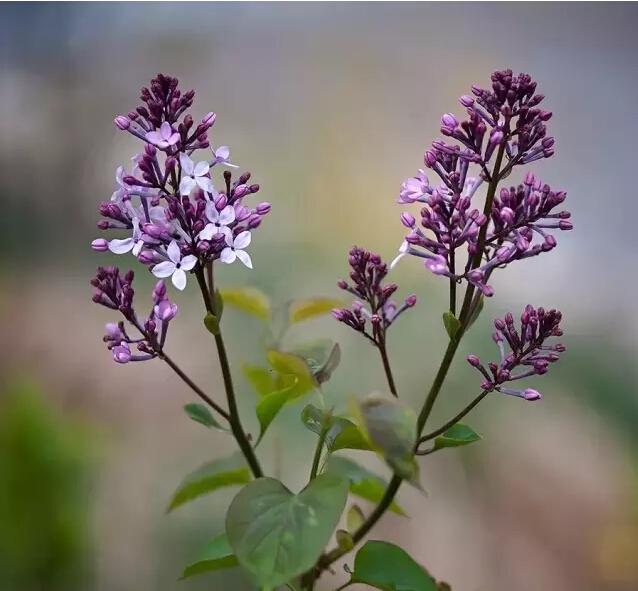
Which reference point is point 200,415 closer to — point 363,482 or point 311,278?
point 363,482

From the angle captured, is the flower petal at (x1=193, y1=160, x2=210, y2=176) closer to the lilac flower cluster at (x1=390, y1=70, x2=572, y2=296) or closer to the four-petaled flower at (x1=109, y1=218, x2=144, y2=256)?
the four-petaled flower at (x1=109, y1=218, x2=144, y2=256)

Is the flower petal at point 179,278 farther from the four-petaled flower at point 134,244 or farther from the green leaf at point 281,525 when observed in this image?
the green leaf at point 281,525

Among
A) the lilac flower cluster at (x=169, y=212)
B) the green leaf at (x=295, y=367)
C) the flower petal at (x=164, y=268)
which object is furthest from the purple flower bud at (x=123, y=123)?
the green leaf at (x=295, y=367)

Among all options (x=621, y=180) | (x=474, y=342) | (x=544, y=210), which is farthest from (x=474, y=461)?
(x=544, y=210)

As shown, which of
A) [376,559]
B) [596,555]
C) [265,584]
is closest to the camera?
[265,584]

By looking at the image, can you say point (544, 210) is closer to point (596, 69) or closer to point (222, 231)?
point (222, 231)

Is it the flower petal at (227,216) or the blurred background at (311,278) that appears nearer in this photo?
the flower petal at (227,216)

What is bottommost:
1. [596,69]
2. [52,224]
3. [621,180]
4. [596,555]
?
[596,555]

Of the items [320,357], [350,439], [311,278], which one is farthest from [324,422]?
A: [311,278]
